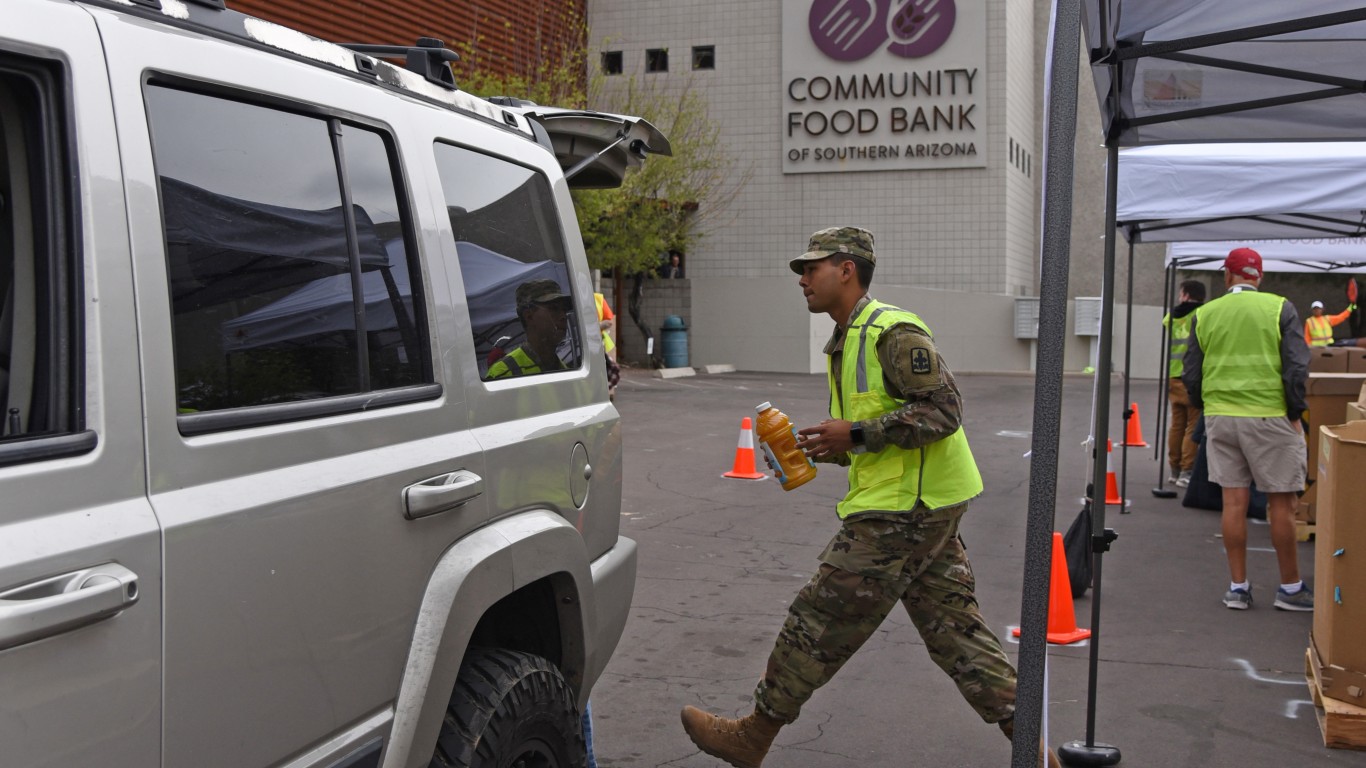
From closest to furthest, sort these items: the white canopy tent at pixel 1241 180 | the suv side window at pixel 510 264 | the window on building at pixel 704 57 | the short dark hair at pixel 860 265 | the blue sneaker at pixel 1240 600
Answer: the suv side window at pixel 510 264 → the short dark hair at pixel 860 265 → the blue sneaker at pixel 1240 600 → the white canopy tent at pixel 1241 180 → the window on building at pixel 704 57

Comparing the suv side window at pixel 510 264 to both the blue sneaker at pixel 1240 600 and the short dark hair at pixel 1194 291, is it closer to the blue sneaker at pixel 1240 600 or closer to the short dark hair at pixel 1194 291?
the blue sneaker at pixel 1240 600

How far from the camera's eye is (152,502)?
6.44ft

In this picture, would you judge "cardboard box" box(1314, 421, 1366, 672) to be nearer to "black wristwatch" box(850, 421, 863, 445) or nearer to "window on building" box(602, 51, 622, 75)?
"black wristwatch" box(850, 421, 863, 445)

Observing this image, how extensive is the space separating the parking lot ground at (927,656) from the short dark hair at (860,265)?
1.78m

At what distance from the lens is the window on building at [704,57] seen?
29609mm

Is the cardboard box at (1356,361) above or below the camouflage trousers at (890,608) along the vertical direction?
above

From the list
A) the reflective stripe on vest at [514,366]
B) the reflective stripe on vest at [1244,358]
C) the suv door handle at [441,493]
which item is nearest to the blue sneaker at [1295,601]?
the reflective stripe on vest at [1244,358]

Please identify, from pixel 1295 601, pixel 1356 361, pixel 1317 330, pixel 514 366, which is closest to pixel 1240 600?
pixel 1295 601

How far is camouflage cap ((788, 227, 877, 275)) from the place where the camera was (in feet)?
13.8

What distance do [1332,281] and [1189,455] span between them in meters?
26.8

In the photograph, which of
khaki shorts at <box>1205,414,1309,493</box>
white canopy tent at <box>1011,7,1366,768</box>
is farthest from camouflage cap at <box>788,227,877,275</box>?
khaki shorts at <box>1205,414,1309,493</box>

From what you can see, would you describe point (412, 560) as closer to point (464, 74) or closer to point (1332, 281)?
point (464, 74)

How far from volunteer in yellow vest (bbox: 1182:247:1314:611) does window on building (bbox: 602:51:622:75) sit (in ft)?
79.9

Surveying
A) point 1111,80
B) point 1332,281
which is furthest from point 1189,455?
point 1332,281
